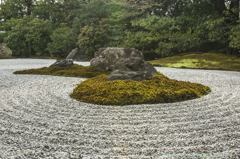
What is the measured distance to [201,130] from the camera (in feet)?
7.42

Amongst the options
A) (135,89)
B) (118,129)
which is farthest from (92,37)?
(118,129)

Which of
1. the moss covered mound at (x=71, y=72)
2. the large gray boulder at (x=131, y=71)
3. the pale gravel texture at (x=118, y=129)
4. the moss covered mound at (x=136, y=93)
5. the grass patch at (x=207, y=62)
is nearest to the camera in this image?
the pale gravel texture at (x=118, y=129)

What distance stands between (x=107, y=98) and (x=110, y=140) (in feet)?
4.96

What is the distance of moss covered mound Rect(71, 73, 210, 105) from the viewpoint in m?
3.46

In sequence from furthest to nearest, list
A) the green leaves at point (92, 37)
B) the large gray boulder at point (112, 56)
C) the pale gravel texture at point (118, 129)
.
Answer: the green leaves at point (92, 37) < the large gray boulder at point (112, 56) < the pale gravel texture at point (118, 129)

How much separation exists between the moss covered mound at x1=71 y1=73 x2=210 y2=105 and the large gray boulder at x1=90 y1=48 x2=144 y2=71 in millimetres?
2910

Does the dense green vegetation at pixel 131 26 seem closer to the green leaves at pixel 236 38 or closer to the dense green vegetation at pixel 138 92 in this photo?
the green leaves at pixel 236 38

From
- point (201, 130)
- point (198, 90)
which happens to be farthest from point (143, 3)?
point (201, 130)

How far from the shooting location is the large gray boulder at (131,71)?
4.49 metres

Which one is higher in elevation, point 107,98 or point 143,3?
point 143,3

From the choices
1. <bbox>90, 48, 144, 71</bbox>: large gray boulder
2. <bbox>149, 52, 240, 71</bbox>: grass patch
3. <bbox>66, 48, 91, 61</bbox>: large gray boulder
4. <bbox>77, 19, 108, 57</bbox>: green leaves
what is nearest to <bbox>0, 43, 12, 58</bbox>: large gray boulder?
<bbox>66, 48, 91, 61</bbox>: large gray boulder

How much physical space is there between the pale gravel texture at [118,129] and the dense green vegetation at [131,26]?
292 inches

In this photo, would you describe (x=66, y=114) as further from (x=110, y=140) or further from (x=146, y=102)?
(x=146, y=102)

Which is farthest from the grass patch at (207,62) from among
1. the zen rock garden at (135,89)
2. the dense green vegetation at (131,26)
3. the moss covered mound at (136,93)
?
the moss covered mound at (136,93)
